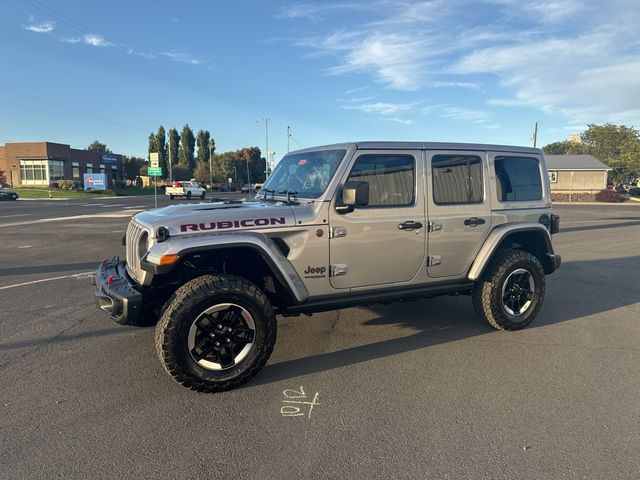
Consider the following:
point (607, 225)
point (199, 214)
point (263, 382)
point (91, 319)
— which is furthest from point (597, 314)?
point (607, 225)

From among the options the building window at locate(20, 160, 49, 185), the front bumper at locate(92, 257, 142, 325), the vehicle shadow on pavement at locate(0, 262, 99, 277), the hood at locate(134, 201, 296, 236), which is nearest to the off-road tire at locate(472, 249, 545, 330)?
the hood at locate(134, 201, 296, 236)

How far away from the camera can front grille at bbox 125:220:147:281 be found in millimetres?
4062

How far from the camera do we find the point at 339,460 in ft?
9.52

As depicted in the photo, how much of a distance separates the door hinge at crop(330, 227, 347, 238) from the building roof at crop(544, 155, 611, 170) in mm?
54416

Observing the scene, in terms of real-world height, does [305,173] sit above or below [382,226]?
above

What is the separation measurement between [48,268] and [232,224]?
688cm

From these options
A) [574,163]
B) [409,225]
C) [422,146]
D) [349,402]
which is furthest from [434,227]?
[574,163]

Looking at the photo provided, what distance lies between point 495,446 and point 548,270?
3.35 metres

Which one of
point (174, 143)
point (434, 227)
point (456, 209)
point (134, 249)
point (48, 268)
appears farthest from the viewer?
point (174, 143)

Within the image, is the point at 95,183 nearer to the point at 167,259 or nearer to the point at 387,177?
the point at 387,177

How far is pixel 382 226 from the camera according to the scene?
4.46m

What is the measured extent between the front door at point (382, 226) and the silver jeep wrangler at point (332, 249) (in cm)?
1

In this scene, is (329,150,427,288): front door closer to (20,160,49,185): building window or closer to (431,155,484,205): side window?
(431,155,484,205): side window

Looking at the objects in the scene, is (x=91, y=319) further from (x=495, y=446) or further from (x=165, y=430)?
(x=495, y=446)
